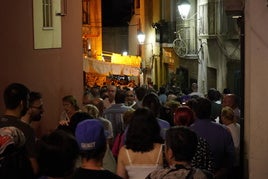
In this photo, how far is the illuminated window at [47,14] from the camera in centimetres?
1075

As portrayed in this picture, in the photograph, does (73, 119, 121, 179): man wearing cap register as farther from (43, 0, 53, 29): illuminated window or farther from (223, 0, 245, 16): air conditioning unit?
(43, 0, 53, 29): illuminated window

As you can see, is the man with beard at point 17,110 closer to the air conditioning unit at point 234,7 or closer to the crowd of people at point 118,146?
the crowd of people at point 118,146

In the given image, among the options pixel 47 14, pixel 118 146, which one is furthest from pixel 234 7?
pixel 47 14

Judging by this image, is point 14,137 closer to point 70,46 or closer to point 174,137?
point 174,137

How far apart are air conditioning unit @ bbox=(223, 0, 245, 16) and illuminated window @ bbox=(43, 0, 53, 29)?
4398 millimetres

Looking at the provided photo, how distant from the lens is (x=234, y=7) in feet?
24.5

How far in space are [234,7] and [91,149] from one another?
12.8 feet

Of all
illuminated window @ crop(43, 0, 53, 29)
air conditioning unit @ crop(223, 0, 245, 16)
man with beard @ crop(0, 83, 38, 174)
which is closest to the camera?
man with beard @ crop(0, 83, 38, 174)

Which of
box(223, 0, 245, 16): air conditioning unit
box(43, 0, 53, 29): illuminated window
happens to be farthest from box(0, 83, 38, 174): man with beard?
box(43, 0, 53, 29): illuminated window

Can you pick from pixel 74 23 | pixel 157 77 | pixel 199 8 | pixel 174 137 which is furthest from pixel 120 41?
pixel 174 137

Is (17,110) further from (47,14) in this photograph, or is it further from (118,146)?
(47,14)

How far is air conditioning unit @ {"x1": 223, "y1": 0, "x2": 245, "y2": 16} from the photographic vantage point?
7428 mm

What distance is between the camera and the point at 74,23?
12250mm

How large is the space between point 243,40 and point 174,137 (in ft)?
11.7
